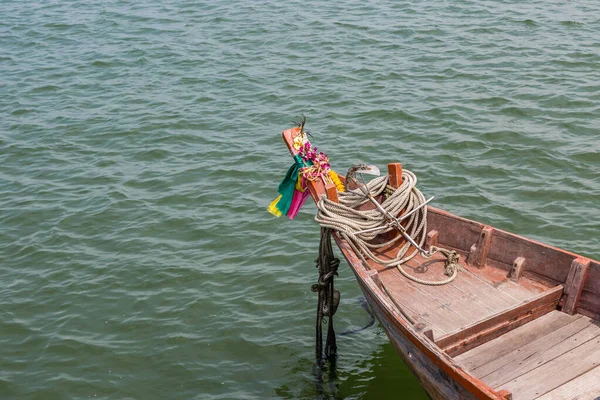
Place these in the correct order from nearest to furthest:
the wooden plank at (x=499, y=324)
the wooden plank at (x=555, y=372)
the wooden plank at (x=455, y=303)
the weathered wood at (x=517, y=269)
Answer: the wooden plank at (x=555, y=372), the wooden plank at (x=499, y=324), the wooden plank at (x=455, y=303), the weathered wood at (x=517, y=269)

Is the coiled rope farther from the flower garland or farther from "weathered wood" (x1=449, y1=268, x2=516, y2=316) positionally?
the flower garland

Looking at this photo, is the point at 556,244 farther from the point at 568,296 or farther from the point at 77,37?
the point at 77,37

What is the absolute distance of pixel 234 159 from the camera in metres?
12.8

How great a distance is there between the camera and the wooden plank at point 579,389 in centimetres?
596

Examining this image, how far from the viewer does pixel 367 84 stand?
1519cm

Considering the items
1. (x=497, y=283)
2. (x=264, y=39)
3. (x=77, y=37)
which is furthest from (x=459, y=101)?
(x=77, y=37)

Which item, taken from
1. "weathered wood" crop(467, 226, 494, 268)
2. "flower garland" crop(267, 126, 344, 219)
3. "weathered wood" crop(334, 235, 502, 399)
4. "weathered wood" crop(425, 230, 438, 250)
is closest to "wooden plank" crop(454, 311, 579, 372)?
"weathered wood" crop(334, 235, 502, 399)

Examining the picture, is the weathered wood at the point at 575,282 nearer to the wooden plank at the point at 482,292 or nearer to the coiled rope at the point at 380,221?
the wooden plank at the point at 482,292

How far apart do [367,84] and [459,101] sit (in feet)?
6.78

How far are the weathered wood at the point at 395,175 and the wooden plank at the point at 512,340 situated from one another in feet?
7.04

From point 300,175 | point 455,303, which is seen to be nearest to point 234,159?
point 300,175

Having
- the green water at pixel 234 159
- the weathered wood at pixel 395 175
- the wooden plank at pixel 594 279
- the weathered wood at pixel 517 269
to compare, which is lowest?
the green water at pixel 234 159

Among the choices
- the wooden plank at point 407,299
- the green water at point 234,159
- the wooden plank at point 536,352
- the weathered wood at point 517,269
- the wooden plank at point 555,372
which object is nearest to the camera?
the wooden plank at point 555,372

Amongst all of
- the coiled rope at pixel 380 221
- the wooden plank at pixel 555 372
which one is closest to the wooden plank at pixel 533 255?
the coiled rope at pixel 380 221
